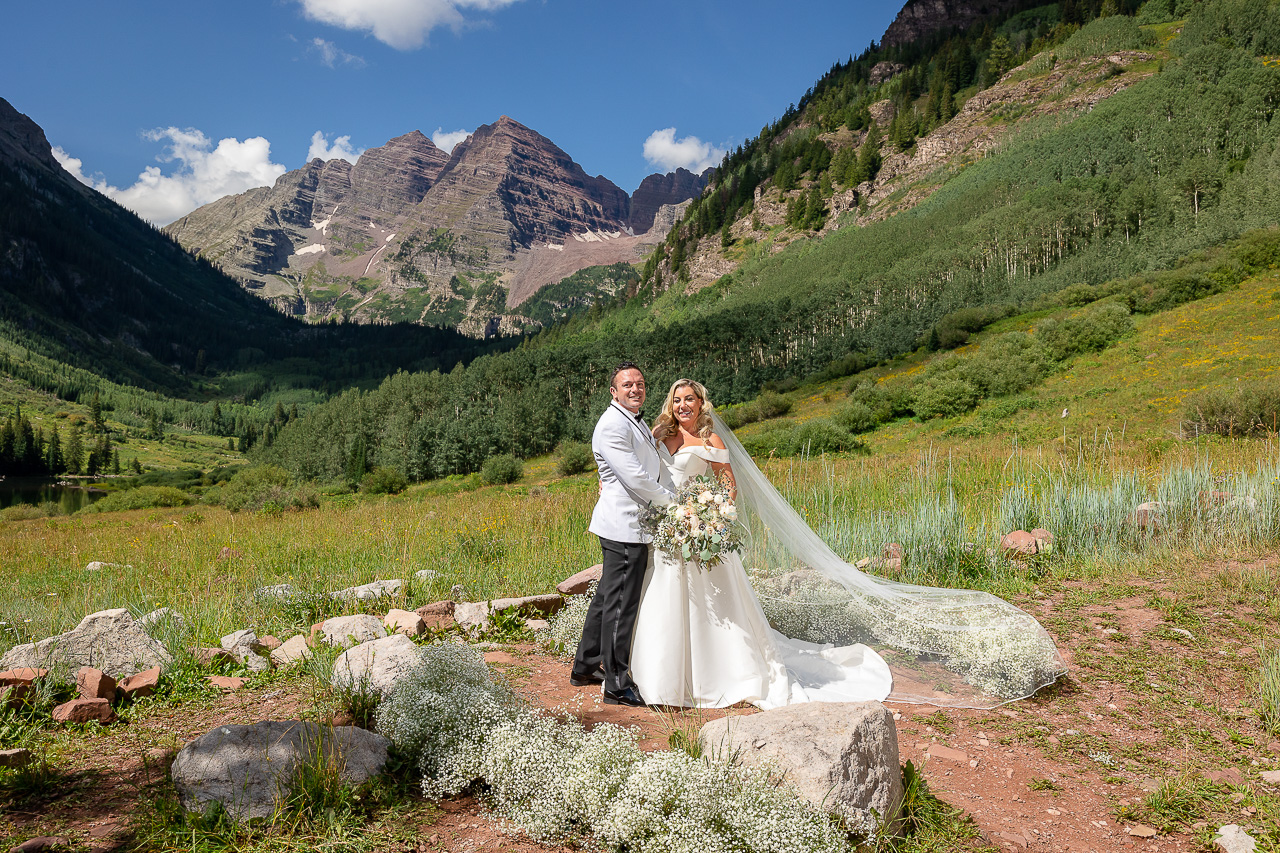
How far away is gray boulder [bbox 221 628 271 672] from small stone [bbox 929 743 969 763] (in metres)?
5.45

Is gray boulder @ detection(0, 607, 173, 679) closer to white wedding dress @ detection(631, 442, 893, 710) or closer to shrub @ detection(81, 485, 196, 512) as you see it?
white wedding dress @ detection(631, 442, 893, 710)

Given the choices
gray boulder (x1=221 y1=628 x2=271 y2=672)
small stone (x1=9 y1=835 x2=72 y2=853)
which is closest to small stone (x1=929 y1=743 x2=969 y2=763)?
small stone (x1=9 y1=835 x2=72 y2=853)

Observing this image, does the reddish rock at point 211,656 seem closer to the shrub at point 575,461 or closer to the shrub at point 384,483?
the shrub at point 575,461

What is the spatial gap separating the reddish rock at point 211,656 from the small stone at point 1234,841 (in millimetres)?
7050

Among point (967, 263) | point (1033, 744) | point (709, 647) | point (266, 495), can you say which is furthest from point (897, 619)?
point (967, 263)

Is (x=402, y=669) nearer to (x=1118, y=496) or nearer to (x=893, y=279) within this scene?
(x=1118, y=496)

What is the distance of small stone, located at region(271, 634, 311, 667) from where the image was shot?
18.8ft

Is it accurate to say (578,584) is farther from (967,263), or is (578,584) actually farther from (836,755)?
(967,263)

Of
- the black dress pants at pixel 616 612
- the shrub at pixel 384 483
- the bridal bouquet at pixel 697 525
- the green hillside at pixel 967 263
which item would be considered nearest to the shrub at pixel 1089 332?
the green hillside at pixel 967 263

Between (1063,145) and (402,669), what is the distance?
91.6m

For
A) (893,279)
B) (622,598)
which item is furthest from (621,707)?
(893,279)

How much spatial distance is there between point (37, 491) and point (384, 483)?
77.1 meters

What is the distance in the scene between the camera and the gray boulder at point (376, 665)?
4.65 metres

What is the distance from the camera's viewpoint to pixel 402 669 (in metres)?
4.77
